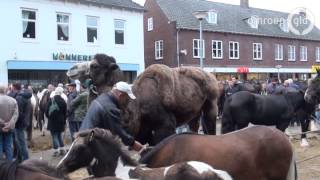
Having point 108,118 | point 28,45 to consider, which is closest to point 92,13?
point 28,45

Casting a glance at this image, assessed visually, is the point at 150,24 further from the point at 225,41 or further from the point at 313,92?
the point at 313,92

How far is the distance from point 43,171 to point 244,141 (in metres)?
2.60

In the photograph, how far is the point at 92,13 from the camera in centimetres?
2775

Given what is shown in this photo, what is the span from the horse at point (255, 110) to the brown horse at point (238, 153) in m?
5.10

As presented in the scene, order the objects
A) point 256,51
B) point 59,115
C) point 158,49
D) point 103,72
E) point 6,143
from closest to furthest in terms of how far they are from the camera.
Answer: point 103,72 < point 6,143 < point 59,115 < point 158,49 < point 256,51

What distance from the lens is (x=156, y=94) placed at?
6.89 m

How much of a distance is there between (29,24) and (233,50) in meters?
21.1

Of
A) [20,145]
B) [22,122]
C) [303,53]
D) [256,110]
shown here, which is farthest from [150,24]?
[20,145]

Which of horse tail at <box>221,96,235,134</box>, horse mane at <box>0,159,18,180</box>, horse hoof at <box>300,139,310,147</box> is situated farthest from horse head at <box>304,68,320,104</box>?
horse mane at <box>0,159,18,180</box>

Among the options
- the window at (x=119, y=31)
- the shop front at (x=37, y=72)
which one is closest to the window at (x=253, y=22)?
the window at (x=119, y=31)

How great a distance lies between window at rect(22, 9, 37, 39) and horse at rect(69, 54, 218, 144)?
60.9 ft

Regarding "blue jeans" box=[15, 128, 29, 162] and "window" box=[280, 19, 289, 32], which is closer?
"blue jeans" box=[15, 128, 29, 162]

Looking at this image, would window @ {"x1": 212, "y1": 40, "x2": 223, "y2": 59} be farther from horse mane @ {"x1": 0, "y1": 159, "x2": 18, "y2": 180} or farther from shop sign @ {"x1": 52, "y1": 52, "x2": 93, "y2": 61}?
horse mane @ {"x1": 0, "y1": 159, "x2": 18, "y2": 180}

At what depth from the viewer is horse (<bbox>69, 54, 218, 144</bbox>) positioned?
21.3 feet
